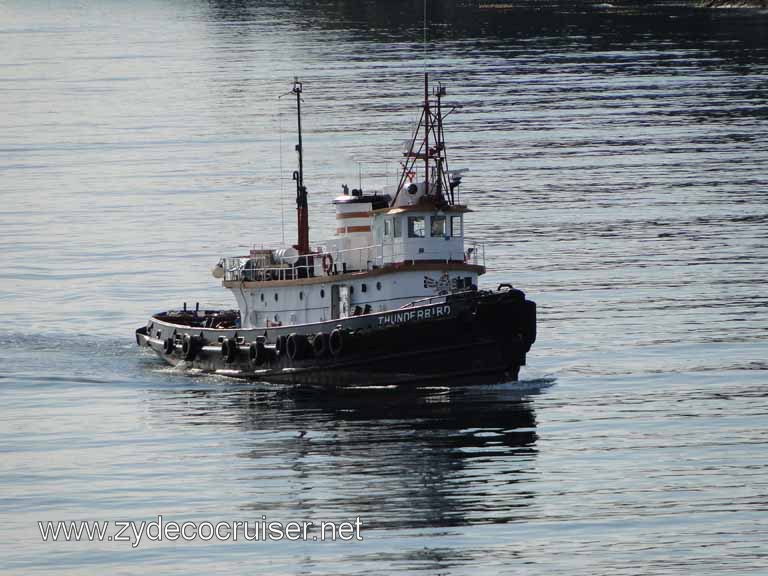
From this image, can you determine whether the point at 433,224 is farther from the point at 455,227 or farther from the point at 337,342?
the point at 337,342

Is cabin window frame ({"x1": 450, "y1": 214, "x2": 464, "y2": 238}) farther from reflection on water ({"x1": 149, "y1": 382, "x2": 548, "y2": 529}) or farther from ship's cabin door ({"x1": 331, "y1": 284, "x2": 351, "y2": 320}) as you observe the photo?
reflection on water ({"x1": 149, "y1": 382, "x2": 548, "y2": 529})

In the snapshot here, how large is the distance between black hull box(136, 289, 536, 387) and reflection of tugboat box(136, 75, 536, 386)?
28 millimetres

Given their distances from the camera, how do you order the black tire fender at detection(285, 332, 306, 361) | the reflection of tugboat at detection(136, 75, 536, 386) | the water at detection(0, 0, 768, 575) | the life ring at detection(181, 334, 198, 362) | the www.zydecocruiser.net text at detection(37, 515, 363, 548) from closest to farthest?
the www.zydecocruiser.net text at detection(37, 515, 363, 548)
the water at detection(0, 0, 768, 575)
the reflection of tugboat at detection(136, 75, 536, 386)
the black tire fender at detection(285, 332, 306, 361)
the life ring at detection(181, 334, 198, 362)

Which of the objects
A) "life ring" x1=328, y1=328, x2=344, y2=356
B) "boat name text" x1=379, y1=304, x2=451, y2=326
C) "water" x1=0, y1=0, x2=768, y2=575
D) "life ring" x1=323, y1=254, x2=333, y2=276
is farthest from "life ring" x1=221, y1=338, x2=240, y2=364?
"boat name text" x1=379, y1=304, x2=451, y2=326

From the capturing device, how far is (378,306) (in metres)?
45.8

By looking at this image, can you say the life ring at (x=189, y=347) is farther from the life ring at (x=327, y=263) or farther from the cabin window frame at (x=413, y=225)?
the cabin window frame at (x=413, y=225)

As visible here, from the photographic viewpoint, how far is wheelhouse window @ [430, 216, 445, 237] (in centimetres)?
4609

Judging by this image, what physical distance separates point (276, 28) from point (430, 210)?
142 meters

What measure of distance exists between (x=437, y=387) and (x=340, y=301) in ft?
13.5

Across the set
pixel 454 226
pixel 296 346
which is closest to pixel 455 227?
→ pixel 454 226

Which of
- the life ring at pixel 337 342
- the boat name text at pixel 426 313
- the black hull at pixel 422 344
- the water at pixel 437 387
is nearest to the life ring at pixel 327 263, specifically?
the black hull at pixel 422 344

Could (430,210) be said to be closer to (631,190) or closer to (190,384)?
(190,384)

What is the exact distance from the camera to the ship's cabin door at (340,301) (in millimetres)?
46281

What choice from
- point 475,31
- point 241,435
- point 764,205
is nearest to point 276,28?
point 475,31
